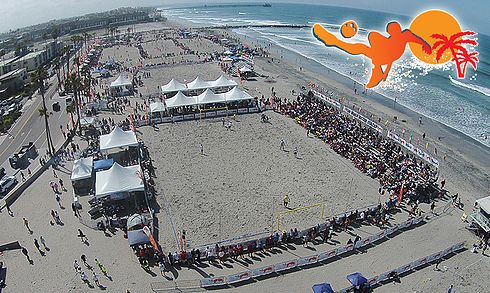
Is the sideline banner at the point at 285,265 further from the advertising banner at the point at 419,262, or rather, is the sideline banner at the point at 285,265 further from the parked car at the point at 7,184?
the parked car at the point at 7,184

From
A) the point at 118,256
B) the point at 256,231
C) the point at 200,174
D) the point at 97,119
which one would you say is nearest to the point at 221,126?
the point at 200,174

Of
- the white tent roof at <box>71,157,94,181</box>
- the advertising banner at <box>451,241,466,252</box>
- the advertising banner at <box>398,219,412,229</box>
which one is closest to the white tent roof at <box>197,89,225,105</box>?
the white tent roof at <box>71,157,94,181</box>

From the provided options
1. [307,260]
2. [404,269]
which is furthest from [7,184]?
[404,269]

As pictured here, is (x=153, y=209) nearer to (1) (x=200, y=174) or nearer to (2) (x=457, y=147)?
(1) (x=200, y=174)

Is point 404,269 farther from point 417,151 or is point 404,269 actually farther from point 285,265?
point 417,151

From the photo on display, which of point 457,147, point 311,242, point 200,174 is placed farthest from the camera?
point 457,147

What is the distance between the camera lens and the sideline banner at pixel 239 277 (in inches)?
589

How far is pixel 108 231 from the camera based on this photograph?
1822 centimetres

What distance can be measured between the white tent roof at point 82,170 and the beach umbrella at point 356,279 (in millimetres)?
16153

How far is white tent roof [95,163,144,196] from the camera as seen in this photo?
19717 mm

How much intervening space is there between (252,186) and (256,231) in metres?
4.50

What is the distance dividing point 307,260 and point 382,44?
12.7 m

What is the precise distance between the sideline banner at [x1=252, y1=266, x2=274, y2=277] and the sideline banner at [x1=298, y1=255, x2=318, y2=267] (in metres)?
1.39

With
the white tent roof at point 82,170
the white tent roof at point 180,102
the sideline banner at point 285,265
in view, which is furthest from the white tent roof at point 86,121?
the sideline banner at point 285,265
